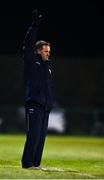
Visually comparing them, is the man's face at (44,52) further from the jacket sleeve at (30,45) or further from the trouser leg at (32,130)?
the trouser leg at (32,130)

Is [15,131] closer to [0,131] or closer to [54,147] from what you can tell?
[0,131]

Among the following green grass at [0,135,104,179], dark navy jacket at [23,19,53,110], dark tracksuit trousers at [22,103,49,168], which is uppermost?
dark navy jacket at [23,19,53,110]

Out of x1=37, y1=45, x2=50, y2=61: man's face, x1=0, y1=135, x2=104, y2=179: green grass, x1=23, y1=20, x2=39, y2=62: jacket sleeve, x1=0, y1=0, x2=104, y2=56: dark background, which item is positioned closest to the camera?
x1=0, y1=135, x2=104, y2=179: green grass

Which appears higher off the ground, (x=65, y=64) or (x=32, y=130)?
(x=32, y=130)

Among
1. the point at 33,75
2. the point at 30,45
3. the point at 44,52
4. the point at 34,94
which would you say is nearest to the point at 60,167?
the point at 34,94

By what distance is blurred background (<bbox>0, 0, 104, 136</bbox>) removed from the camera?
26.9m

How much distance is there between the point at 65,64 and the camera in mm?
27156

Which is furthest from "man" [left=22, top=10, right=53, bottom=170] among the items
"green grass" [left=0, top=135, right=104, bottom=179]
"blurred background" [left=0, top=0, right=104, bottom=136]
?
"blurred background" [left=0, top=0, right=104, bottom=136]

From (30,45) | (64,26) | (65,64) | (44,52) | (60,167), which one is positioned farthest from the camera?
(64,26)

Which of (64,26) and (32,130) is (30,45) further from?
(64,26)

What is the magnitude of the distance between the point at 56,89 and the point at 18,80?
1.29 metres

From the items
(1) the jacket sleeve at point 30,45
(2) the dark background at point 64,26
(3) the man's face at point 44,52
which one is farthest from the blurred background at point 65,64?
(1) the jacket sleeve at point 30,45

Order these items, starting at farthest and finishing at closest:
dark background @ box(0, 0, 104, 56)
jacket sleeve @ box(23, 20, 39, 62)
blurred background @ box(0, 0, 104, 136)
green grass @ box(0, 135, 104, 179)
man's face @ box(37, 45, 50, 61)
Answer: dark background @ box(0, 0, 104, 56) → blurred background @ box(0, 0, 104, 136) → man's face @ box(37, 45, 50, 61) → jacket sleeve @ box(23, 20, 39, 62) → green grass @ box(0, 135, 104, 179)

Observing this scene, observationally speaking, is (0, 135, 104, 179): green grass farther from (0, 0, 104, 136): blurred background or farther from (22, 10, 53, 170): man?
(0, 0, 104, 136): blurred background
